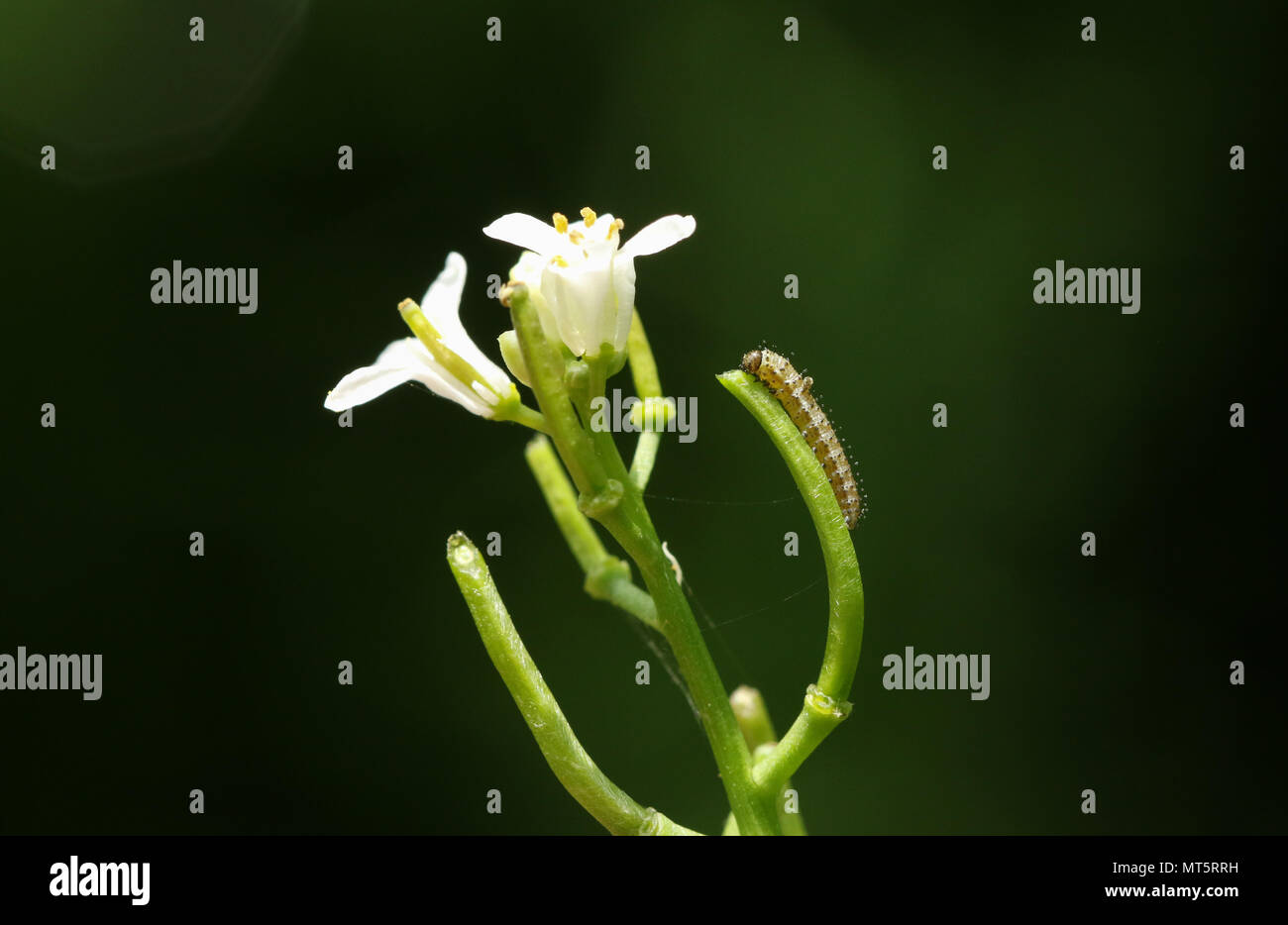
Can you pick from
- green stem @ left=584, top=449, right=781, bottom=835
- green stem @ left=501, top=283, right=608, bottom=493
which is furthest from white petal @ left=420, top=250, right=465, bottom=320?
green stem @ left=584, top=449, right=781, bottom=835

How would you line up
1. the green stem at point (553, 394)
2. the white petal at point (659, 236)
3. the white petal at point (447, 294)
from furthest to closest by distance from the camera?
1. the white petal at point (447, 294)
2. the white petal at point (659, 236)
3. the green stem at point (553, 394)

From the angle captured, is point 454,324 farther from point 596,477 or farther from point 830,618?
point 830,618

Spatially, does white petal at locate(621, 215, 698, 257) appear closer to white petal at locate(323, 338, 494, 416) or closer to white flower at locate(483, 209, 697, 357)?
white flower at locate(483, 209, 697, 357)

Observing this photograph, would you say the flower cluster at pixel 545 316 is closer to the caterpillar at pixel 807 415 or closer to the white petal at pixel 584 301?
the white petal at pixel 584 301

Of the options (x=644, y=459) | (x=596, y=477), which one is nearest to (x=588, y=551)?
(x=644, y=459)

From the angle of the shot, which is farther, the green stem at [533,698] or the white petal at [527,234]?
the white petal at [527,234]

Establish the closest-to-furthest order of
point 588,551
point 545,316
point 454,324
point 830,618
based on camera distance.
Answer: point 830,618, point 545,316, point 454,324, point 588,551

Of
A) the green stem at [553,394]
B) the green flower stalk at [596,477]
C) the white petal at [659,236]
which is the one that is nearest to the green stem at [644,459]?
the green flower stalk at [596,477]
